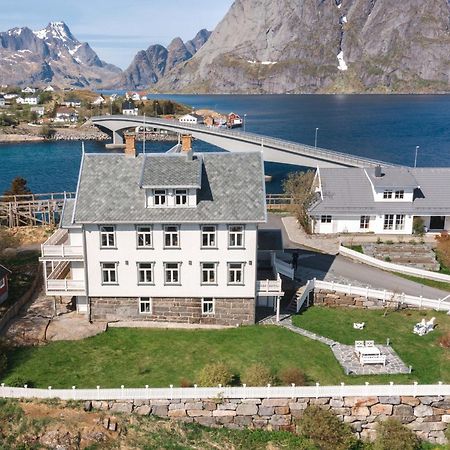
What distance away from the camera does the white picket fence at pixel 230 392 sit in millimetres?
27031

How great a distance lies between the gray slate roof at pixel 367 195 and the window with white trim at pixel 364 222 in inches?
30.6

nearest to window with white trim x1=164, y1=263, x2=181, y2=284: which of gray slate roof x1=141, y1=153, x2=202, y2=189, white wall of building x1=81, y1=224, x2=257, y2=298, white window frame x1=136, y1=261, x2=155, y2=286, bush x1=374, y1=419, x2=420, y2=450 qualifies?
white wall of building x1=81, y1=224, x2=257, y2=298

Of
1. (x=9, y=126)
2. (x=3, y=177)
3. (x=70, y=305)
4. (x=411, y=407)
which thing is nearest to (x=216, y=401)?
(x=411, y=407)

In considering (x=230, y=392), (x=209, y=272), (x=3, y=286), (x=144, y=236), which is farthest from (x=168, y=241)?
(x=3, y=286)

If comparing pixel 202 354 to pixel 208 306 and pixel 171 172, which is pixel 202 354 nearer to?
pixel 208 306

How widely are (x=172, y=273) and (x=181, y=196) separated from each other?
528 cm

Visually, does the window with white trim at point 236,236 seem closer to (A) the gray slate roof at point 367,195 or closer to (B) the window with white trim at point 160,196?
(B) the window with white trim at point 160,196

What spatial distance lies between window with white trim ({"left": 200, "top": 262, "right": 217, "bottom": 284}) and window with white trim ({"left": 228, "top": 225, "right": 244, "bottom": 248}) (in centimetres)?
189

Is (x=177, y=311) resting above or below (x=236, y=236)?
below

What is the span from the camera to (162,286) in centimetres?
3538

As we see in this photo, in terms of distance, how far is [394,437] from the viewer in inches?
1062

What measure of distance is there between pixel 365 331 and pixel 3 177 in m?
98.2

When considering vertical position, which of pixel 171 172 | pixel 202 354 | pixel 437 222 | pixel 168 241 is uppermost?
pixel 171 172

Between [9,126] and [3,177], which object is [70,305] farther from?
[9,126]
